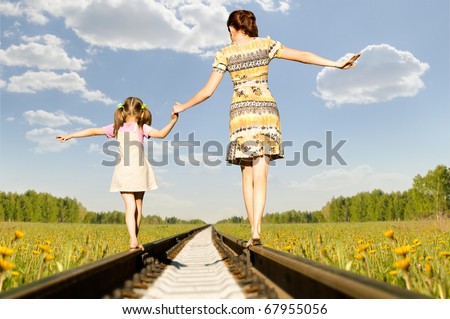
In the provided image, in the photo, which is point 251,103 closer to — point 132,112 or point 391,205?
point 132,112

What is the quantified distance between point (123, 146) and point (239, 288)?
7.25 ft

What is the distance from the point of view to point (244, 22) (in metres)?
4.76

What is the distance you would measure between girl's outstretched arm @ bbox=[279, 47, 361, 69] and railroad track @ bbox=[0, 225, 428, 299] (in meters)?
1.94

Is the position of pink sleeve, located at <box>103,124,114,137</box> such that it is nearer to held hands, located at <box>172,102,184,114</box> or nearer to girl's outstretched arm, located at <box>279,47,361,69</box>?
held hands, located at <box>172,102,184,114</box>

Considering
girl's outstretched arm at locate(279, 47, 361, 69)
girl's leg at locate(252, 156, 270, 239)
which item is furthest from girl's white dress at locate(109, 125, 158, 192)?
girl's outstretched arm at locate(279, 47, 361, 69)

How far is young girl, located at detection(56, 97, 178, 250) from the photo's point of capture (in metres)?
4.73

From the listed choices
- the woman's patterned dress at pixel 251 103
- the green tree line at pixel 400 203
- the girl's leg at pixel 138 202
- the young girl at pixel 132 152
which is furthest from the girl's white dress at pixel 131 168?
the green tree line at pixel 400 203

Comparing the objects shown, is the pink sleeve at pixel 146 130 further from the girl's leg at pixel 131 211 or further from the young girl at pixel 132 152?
the girl's leg at pixel 131 211

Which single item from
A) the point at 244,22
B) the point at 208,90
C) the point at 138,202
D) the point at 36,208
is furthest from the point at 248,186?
the point at 36,208

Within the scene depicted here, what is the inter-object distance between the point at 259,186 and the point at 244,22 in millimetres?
1757

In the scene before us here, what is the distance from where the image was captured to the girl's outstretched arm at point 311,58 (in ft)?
14.2

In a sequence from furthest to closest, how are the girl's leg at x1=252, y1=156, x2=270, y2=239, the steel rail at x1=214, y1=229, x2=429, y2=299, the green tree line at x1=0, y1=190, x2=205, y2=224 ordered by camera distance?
1. the green tree line at x1=0, y1=190, x2=205, y2=224
2. the girl's leg at x1=252, y1=156, x2=270, y2=239
3. the steel rail at x1=214, y1=229, x2=429, y2=299
